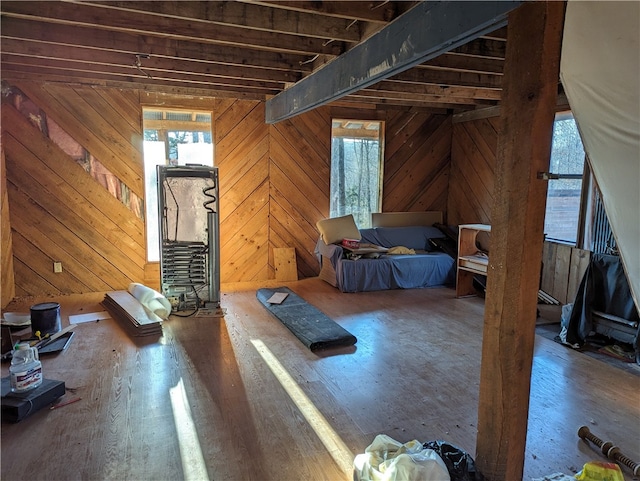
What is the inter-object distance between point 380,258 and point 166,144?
122 inches

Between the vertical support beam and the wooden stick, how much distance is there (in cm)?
68

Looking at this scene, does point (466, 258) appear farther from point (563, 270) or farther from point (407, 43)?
point (407, 43)

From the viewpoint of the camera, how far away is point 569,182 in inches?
190

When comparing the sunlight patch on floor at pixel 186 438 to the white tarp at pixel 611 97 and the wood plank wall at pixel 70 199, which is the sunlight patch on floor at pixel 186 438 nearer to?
the white tarp at pixel 611 97

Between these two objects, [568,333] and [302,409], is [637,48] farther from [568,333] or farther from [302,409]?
[568,333]

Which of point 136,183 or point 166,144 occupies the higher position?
point 166,144

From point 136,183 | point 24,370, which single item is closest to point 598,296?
point 24,370

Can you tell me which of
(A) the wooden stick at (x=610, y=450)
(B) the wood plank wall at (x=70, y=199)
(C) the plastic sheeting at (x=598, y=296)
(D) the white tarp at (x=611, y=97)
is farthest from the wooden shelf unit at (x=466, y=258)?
(B) the wood plank wall at (x=70, y=199)

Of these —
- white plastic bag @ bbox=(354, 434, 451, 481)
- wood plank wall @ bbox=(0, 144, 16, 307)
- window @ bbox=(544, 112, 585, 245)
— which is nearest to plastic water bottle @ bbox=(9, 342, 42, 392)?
white plastic bag @ bbox=(354, 434, 451, 481)

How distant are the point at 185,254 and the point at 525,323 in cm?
350

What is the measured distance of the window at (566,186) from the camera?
4723 millimetres

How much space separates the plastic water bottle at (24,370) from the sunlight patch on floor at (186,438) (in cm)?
80

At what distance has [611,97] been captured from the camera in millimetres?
1498

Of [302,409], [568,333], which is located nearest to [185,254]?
A: [302,409]
